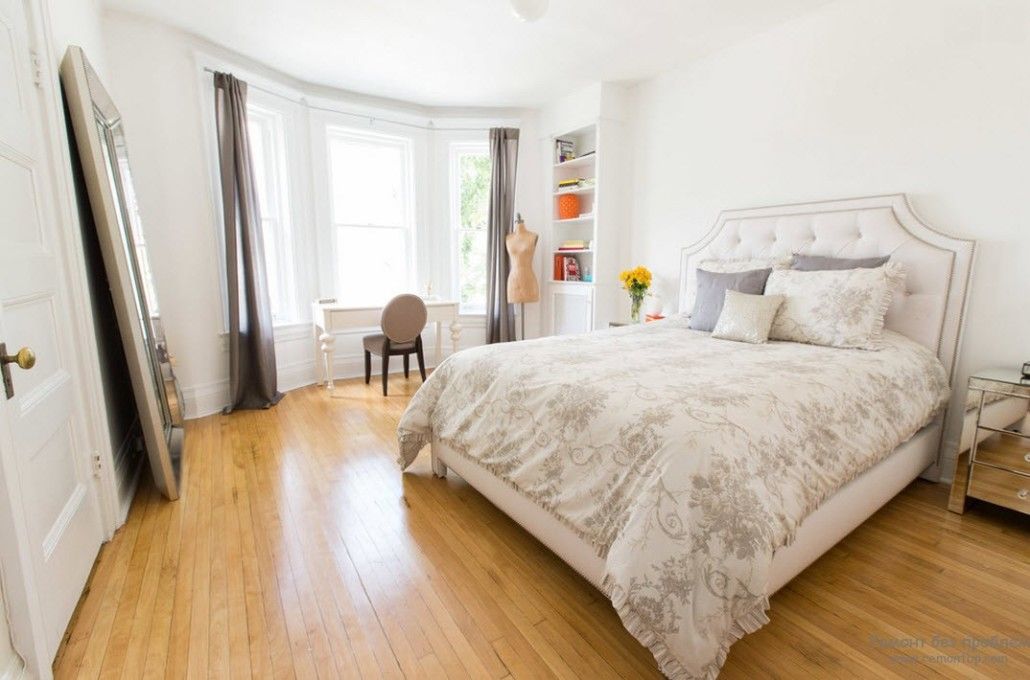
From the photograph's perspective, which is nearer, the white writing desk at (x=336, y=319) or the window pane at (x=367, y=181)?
the white writing desk at (x=336, y=319)

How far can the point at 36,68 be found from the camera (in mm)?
1539

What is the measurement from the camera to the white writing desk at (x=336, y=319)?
374cm

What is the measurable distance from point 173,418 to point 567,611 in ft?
8.33

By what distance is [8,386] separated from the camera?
3.49ft

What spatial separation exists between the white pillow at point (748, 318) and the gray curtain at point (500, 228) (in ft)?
8.22

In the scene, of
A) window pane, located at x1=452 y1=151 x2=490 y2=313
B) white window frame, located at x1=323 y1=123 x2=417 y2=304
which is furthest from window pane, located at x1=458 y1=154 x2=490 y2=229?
white window frame, located at x1=323 y1=123 x2=417 y2=304

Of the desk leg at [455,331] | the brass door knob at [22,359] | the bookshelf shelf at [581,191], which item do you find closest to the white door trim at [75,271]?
the brass door knob at [22,359]

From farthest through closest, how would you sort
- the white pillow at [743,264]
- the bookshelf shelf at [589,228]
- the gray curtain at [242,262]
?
1. the bookshelf shelf at [589,228]
2. the gray curtain at [242,262]
3. the white pillow at [743,264]

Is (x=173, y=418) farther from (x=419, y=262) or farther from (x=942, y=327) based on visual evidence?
(x=942, y=327)

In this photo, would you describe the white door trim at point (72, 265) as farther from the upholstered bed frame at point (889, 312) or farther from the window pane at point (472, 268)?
the window pane at point (472, 268)

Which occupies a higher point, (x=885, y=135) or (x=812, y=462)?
(x=885, y=135)

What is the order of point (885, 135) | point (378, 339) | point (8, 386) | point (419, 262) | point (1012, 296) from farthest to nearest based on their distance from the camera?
point (419, 262) < point (378, 339) < point (885, 135) < point (1012, 296) < point (8, 386)

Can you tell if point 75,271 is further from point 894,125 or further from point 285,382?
point 894,125

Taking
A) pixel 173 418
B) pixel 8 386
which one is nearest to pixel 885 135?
pixel 8 386
